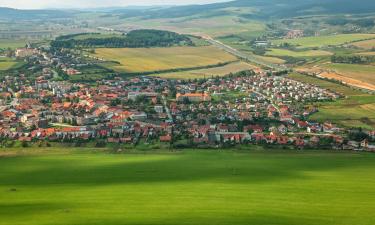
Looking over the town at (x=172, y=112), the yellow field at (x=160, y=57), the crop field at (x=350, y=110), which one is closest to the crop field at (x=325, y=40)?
the yellow field at (x=160, y=57)

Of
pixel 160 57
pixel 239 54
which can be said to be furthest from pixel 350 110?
pixel 239 54

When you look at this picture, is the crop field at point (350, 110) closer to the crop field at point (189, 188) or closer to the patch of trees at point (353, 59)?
the crop field at point (189, 188)

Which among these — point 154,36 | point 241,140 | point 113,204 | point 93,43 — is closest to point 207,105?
point 241,140

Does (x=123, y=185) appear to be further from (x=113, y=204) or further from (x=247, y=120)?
(x=247, y=120)

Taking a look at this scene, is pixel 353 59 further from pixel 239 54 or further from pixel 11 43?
pixel 11 43

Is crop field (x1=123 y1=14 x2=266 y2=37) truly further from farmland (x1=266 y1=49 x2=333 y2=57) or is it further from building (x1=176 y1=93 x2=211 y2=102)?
building (x1=176 y1=93 x2=211 y2=102)
